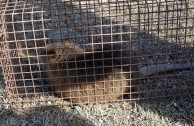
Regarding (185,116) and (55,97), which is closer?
(185,116)

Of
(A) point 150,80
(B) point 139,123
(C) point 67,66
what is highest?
(C) point 67,66

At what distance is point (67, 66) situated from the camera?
13.9ft

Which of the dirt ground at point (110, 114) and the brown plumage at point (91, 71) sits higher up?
the brown plumage at point (91, 71)

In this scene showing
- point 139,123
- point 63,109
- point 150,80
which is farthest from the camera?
point 150,80

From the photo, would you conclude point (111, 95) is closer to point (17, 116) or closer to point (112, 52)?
point (112, 52)

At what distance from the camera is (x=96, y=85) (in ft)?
14.2

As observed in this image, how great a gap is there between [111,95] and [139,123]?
0.49m

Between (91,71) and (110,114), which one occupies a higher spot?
(91,71)

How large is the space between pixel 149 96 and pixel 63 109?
106cm

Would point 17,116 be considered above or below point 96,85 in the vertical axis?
below

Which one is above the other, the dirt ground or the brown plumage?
the brown plumage

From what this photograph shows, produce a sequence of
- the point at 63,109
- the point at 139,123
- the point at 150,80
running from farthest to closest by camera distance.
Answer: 1. the point at 150,80
2. the point at 63,109
3. the point at 139,123

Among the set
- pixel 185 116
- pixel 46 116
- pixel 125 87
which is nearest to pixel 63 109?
pixel 46 116

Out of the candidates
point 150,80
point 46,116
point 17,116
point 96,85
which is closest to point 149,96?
point 150,80
